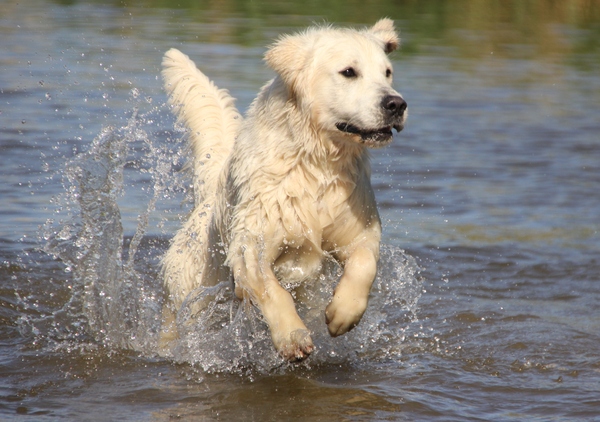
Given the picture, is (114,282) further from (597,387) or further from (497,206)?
(497,206)

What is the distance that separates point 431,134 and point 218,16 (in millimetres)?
10641

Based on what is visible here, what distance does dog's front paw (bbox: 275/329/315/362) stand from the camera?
4.54 metres

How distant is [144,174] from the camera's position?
9.61m

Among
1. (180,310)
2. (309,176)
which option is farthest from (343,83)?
(180,310)

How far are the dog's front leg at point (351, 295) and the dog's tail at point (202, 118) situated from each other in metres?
1.38

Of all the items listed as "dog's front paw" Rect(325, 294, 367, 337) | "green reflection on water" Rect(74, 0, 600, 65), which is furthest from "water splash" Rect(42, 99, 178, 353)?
"green reflection on water" Rect(74, 0, 600, 65)

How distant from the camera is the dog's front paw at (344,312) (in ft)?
15.3

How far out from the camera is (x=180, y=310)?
5.47 m

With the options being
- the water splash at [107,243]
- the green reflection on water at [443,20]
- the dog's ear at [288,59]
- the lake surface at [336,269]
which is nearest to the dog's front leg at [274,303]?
the lake surface at [336,269]

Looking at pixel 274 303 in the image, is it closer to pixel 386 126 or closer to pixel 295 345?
pixel 295 345

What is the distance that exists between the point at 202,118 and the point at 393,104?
175 cm

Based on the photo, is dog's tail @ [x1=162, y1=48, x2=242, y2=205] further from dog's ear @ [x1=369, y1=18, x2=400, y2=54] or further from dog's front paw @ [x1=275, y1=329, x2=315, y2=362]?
dog's front paw @ [x1=275, y1=329, x2=315, y2=362]

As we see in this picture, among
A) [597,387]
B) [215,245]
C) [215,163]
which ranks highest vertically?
[215,163]

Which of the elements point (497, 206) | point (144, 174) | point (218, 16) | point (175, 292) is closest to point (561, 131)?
point (497, 206)
